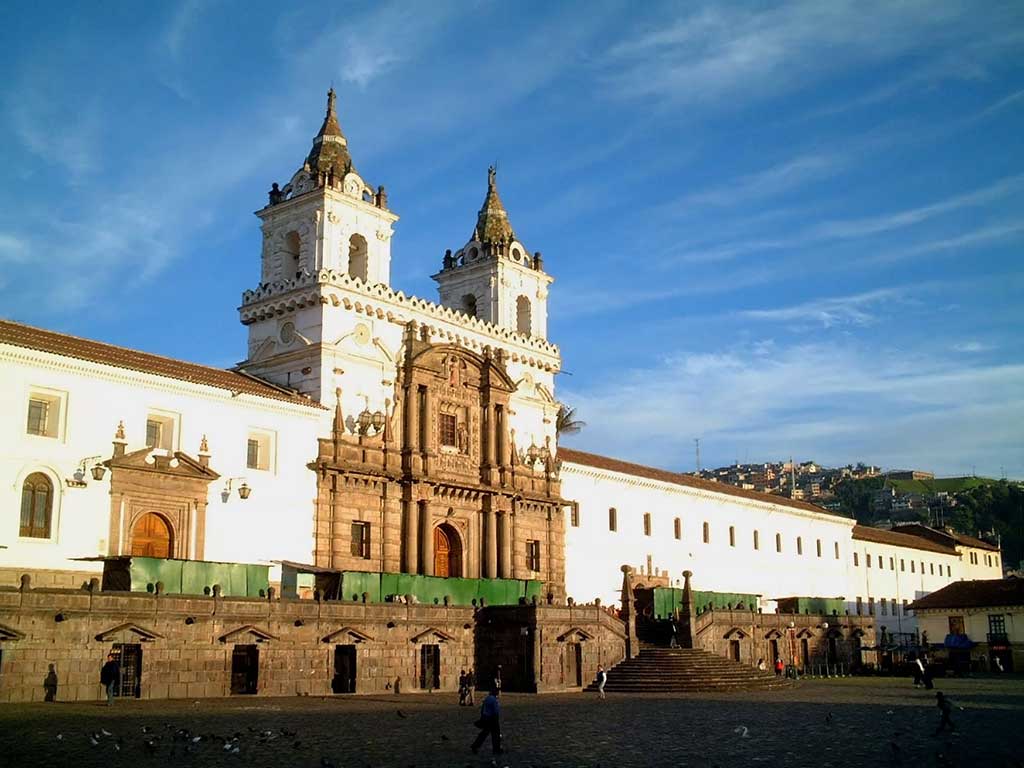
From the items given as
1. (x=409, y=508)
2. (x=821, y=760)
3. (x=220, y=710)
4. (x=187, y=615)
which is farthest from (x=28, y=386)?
(x=821, y=760)

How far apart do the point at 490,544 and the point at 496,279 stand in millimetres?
13776

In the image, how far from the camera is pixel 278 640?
35.4 meters

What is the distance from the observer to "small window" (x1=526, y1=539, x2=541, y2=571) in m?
53.2

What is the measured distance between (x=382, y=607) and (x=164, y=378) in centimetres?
1081

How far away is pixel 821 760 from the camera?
21844 millimetres

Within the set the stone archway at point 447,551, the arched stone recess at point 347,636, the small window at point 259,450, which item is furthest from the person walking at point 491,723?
the stone archway at point 447,551

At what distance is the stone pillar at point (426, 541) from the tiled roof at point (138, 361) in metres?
6.83

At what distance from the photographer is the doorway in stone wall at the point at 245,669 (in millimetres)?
34625

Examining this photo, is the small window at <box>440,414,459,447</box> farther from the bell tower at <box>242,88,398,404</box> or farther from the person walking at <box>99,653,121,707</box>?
the person walking at <box>99,653,121,707</box>

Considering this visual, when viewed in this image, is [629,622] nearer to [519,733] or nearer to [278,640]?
[278,640]

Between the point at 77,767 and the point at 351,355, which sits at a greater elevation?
the point at 351,355

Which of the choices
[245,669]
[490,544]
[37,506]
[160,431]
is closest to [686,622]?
[490,544]

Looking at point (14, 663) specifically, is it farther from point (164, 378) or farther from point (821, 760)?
point (821, 760)

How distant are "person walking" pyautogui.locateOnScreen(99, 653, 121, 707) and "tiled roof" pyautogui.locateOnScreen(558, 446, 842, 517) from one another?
30.5 metres
